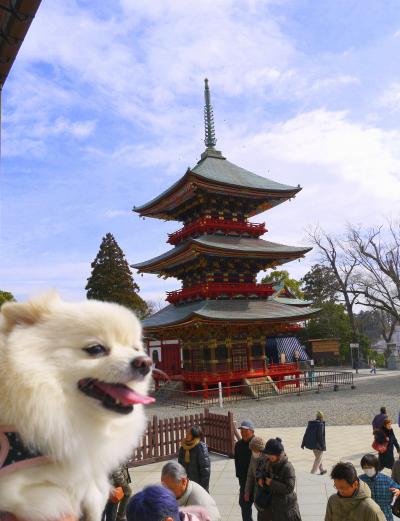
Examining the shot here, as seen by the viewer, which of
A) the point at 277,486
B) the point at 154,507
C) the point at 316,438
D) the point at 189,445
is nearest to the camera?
the point at 154,507

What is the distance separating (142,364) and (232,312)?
2037 centimetres

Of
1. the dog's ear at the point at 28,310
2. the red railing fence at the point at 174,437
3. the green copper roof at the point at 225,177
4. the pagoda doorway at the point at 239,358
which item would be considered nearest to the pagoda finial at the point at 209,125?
the green copper roof at the point at 225,177

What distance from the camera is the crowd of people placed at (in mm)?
2068

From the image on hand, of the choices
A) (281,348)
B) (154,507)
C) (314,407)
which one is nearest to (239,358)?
(314,407)

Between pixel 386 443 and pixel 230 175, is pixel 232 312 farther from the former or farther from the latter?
pixel 386 443

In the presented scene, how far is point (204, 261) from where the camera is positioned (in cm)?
2267

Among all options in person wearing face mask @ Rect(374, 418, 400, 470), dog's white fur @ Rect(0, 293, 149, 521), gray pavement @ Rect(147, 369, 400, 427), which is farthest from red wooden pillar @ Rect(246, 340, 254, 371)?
dog's white fur @ Rect(0, 293, 149, 521)

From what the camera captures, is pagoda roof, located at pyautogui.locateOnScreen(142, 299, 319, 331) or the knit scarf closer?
the knit scarf

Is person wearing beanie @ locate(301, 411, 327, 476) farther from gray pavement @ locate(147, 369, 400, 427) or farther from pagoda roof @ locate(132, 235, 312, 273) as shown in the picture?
pagoda roof @ locate(132, 235, 312, 273)

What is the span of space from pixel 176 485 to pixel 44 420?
8.10ft

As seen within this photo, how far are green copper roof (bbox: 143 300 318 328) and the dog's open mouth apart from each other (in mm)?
18410

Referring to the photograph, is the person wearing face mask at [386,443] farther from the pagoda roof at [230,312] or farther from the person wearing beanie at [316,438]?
the pagoda roof at [230,312]

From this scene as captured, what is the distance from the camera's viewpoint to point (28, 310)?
132 centimetres

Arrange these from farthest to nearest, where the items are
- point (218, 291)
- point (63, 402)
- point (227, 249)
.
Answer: point (218, 291) < point (227, 249) < point (63, 402)
